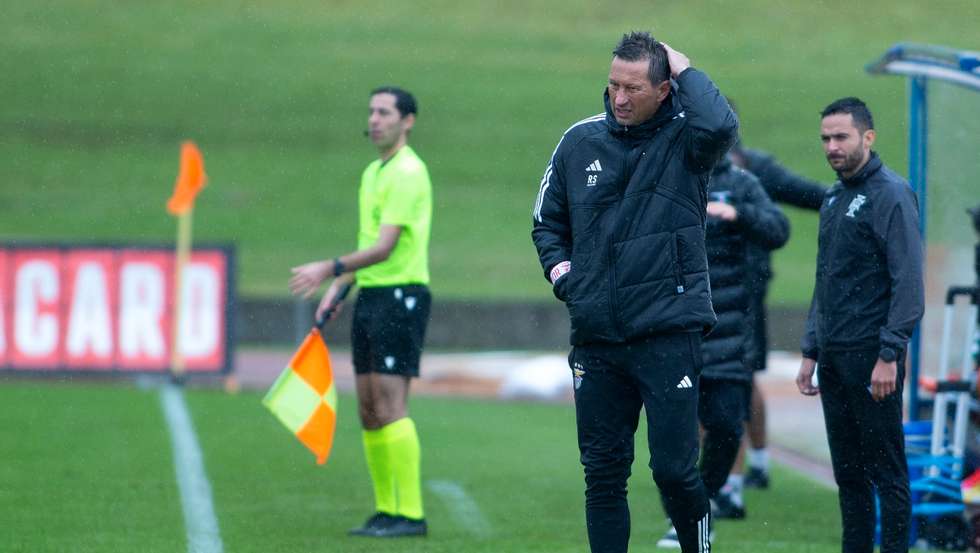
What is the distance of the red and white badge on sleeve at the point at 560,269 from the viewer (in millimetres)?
6114

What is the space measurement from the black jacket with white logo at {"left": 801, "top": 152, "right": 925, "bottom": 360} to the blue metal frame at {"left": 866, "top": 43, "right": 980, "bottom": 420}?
64.2 inches

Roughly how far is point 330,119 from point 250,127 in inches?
88.2

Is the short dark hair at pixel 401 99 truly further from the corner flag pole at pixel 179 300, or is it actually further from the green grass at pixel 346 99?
the green grass at pixel 346 99

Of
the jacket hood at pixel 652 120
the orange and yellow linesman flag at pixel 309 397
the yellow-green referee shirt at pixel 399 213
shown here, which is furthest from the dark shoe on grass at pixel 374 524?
the jacket hood at pixel 652 120

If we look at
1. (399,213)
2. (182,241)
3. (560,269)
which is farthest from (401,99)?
(182,241)

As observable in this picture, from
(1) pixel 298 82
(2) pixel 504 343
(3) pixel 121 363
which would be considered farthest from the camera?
(1) pixel 298 82

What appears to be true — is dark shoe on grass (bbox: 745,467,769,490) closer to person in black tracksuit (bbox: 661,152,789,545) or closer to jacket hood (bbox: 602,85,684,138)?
person in black tracksuit (bbox: 661,152,789,545)

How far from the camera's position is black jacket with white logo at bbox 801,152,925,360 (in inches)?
266

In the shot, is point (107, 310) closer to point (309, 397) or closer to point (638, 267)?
point (309, 397)

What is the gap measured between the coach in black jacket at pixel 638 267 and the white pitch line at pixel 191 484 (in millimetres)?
2454

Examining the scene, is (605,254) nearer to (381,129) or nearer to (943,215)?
(381,129)

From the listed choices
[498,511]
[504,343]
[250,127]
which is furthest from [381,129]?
[250,127]

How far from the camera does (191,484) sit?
10094 mm

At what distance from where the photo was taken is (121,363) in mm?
17516
